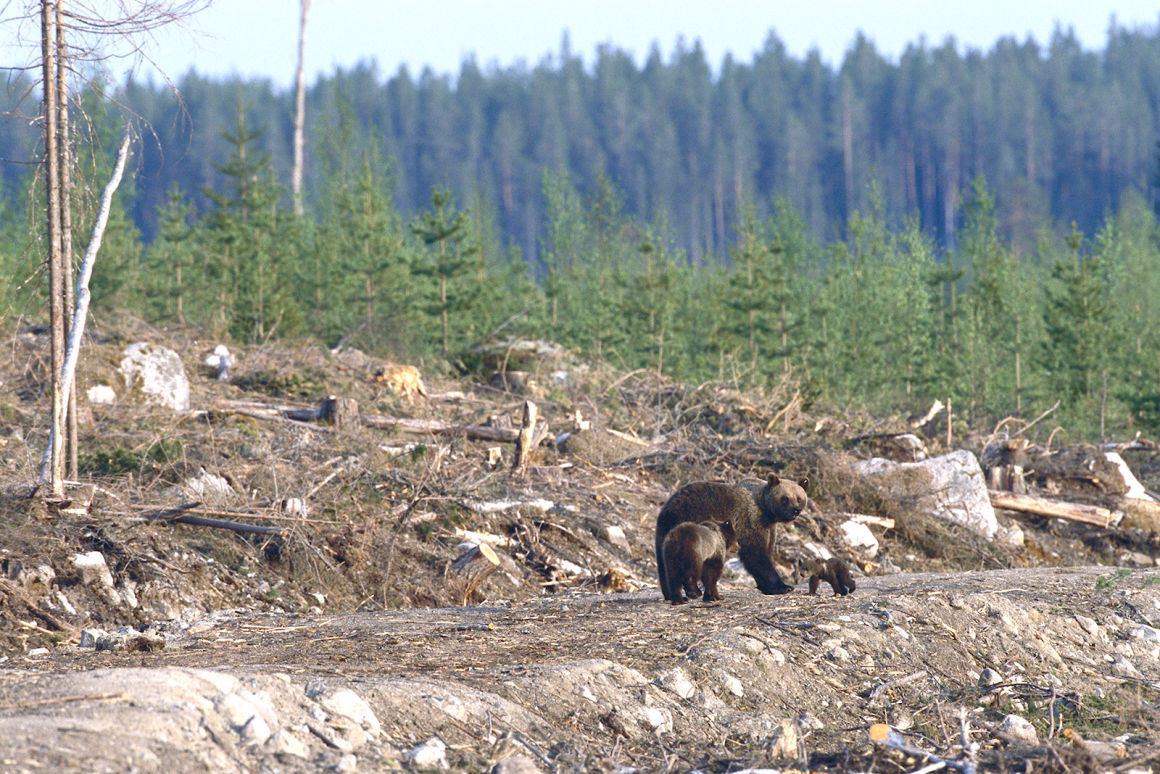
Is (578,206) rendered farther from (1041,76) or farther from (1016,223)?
(1041,76)

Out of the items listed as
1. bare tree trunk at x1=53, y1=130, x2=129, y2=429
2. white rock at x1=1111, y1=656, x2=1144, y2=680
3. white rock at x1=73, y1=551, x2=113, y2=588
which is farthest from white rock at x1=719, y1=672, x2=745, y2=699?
bare tree trunk at x1=53, y1=130, x2=129, y2=429

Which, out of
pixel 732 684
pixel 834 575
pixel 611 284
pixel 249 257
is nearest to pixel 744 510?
pixel 834 575

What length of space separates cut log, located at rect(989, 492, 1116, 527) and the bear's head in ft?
26.1

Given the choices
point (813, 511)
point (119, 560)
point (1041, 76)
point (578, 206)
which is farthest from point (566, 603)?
point (1041, 76)

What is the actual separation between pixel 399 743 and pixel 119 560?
17.6 feet

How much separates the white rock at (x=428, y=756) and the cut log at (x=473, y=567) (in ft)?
17.1

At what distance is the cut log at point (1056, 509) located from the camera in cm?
1439

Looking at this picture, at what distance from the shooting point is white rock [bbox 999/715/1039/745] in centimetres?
526

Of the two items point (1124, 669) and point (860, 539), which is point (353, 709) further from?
point (860, 539)

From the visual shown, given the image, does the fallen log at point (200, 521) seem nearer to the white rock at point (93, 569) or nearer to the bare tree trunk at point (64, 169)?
the white rock at point (93, 569)

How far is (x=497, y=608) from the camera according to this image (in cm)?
811

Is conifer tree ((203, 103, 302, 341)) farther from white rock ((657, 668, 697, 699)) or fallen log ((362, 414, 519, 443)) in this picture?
white rock ((657, 668, 697, 699))

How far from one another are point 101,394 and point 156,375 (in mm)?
793

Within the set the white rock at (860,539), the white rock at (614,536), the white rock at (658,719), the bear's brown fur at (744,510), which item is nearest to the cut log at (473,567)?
the white rock at (614,536)
